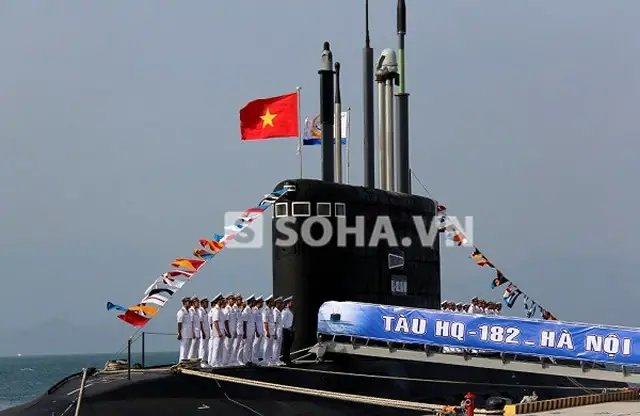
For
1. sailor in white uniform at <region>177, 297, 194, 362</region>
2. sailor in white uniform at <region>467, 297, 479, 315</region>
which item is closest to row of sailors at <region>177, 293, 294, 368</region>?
sailor in white uniform at <region>177, 297, 194, 362</region>

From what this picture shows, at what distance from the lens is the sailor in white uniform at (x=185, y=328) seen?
16.8 m

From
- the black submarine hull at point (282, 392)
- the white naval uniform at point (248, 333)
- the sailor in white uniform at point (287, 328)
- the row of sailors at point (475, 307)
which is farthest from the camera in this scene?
the row of sailors at point (475, 307)

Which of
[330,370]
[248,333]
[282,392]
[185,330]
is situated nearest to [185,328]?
[185,330]

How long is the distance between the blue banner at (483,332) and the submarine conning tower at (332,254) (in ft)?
1.61

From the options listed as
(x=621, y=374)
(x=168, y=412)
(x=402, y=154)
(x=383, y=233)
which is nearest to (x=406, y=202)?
(x=383, y=233)

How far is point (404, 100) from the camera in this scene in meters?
23.3

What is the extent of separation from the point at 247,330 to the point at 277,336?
0.62 metres

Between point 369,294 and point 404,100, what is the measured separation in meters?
6.25

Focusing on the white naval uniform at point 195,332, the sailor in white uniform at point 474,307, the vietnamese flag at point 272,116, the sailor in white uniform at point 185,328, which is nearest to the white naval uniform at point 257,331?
the white naval uniform at point 195,332

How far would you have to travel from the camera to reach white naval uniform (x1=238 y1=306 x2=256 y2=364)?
17.3 metres

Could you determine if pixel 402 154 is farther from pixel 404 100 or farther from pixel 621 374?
pixel 621 374

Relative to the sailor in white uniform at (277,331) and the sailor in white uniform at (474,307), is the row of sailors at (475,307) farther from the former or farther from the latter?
the sailor in white uniform at (277,331)

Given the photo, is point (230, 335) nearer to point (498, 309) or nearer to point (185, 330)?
point (185, 330)

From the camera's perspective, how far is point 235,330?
17.2 metres
